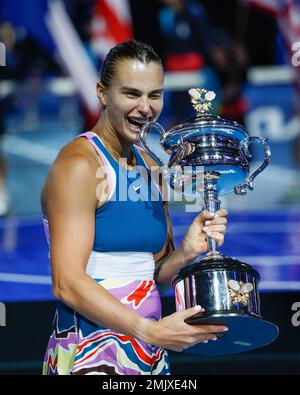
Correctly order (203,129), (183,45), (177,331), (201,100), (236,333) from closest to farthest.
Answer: (177,331)
(236,333)
(203,129)
(201,100)
(183,45)

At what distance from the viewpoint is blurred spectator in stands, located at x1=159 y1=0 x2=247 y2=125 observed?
462 centimetres

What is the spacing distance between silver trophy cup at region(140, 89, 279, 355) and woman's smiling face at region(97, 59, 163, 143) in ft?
0.16

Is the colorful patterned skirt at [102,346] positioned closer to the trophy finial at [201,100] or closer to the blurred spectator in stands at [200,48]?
the trophy finial at [201,100]

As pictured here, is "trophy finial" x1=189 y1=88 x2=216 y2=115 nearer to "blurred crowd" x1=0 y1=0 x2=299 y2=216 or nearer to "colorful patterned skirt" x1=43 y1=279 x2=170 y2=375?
"colorful patterned skirt" x1=43 y1=279 x2=170 y2=375

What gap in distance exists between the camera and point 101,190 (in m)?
1.66

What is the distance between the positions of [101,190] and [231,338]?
15.2 inches

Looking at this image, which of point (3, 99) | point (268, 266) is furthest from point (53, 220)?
point (3, 99)

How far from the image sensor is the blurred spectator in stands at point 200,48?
4625 mm

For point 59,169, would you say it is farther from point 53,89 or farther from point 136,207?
point 53,89

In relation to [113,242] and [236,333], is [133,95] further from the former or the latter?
[236,333]

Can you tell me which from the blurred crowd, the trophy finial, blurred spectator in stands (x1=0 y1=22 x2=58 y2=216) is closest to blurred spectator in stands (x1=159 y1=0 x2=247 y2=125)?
the blurred crowd

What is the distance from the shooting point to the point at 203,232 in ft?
5.96

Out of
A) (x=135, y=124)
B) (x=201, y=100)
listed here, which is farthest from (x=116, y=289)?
(x=201, y=100)

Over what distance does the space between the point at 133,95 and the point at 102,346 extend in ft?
1.65
